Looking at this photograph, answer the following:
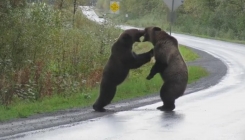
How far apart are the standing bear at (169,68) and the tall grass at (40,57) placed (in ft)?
14.1

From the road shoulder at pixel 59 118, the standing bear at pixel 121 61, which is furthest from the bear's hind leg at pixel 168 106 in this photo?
the road shoulder at pixel 59 118

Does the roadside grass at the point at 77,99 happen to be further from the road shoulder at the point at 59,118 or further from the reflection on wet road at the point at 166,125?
the reflection on wet road at the point at 166,125

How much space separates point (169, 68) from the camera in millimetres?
13297

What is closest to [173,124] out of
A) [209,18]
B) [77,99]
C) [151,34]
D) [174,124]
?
[174,124]

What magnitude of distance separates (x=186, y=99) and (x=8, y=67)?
4999 millimetres

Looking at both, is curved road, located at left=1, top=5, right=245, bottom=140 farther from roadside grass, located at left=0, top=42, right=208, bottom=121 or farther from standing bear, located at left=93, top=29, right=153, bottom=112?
roadside grass, located at left=0, top=42, right=208, bottom=121

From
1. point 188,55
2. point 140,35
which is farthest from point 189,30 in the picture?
point 140,35

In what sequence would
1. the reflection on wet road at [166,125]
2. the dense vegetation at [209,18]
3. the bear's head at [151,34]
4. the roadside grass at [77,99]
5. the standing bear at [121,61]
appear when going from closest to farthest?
the reflection on wet road at [166,125] < the standing bear at [121,61] < the bear's head at [151,34] < the roadside grass at [77,99] < the dense vegetation at [209,18]

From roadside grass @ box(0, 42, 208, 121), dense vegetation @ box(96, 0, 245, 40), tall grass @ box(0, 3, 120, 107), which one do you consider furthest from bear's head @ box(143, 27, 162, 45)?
dense vegetation @ box(96, 0, 245, 40)

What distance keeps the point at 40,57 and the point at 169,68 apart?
6.55 metres

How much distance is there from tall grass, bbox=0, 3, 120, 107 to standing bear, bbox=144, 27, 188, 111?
170 inches

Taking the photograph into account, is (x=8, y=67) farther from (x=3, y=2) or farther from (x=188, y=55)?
(x=188, y=55)

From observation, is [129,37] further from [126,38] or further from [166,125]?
[166,125]

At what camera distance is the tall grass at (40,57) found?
1762 cm
